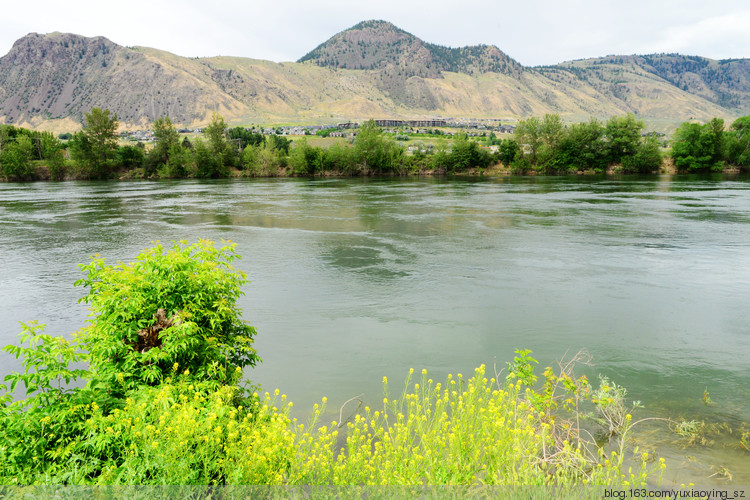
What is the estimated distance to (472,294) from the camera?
15758mm

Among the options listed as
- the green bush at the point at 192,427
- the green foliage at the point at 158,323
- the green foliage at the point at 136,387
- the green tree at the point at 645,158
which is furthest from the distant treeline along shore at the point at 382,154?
the green bush at the point at 192,427

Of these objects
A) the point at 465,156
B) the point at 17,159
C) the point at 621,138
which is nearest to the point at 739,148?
the point at 621,138

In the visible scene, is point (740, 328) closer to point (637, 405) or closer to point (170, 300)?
point (637, 405)

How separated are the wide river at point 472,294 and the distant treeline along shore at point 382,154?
162 feet

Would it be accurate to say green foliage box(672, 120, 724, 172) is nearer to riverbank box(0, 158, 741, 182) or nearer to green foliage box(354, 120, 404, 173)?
riverbank box(0, 158, 741, 182)

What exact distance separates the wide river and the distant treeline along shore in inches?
1950

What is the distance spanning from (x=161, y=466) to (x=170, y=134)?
99.5m

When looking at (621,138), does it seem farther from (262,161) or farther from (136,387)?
(136,387)

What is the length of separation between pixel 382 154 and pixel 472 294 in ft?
248

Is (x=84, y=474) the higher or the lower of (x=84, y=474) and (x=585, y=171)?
the lower

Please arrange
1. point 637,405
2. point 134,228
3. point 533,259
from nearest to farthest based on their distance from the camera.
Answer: point 637,405 < point 533,259 < point 134,228

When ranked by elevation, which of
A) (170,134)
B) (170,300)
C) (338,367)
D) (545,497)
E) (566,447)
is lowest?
(338,367)

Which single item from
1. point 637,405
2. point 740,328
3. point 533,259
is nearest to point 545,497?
point 637,405

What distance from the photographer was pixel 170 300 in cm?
691
